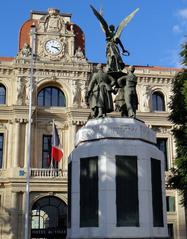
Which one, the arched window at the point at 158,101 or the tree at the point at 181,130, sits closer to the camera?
the tree at the point at 181,130

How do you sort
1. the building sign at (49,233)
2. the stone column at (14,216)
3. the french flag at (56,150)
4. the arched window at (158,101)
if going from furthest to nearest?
the arched window at (158,101) < the building sign at (49,233) < the stone column at (14,216) < the french flag at (56,150)

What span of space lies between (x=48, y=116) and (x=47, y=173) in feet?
17.2

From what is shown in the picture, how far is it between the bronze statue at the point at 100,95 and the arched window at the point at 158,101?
25439mm

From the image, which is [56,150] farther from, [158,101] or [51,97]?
[158,101]

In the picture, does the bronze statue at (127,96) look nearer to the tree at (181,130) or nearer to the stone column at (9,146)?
the tree at (181,130)

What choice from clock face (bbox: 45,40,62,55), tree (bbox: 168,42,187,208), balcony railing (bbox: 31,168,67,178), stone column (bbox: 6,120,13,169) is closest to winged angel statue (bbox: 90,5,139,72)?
tree (bbox: 168,42,187,208)

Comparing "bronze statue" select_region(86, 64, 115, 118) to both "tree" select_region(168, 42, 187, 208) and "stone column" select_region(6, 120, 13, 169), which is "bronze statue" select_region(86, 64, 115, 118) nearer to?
"tree" select_region(168, 42, 187, 208)

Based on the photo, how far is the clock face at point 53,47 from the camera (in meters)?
37.6

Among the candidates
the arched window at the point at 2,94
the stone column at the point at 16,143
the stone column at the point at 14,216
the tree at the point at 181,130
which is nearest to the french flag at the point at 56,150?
the stone column at the point at 16,143

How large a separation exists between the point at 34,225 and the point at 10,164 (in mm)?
5653

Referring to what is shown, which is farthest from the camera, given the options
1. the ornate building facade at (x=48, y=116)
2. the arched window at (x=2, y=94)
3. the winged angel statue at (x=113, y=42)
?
the arched window at (x=2, y=94)

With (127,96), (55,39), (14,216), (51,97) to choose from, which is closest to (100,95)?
(127,96)

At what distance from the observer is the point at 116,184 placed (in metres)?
12.8

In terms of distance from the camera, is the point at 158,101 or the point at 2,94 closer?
the point at 2,94
